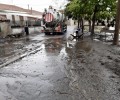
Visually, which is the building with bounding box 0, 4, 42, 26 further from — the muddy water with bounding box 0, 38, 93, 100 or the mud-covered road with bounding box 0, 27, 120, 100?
the mud-covered road with bounding box 0, 27, 120, 100

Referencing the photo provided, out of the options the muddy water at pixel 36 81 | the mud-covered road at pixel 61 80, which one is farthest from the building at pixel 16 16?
the mud-covered road at pixel 61 80

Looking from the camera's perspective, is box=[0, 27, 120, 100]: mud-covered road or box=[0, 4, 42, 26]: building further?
box=[0, 4, 42, 26]: building

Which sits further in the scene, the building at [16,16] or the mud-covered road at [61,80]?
the building at [16,16]

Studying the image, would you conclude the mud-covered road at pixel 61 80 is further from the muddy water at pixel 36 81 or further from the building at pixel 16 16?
the building at pixel 16 16

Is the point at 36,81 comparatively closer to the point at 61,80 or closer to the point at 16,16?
the point at 61,80

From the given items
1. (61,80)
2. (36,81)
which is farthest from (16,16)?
(61,80)

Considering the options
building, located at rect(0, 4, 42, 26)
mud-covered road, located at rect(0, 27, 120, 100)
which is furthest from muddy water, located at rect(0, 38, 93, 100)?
building, located at rect(0, 4, 42, 26)

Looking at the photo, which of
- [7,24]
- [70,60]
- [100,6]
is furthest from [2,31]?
[70,60]

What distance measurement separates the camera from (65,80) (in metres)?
7.93

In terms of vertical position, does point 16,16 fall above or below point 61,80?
above

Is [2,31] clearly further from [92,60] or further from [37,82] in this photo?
[37,82]

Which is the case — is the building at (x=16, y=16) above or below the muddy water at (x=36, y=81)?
above

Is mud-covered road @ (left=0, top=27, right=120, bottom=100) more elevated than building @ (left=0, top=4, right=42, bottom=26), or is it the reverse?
building @ (left=0, top=4, right=42, bottom=26)

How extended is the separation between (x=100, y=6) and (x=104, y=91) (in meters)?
18.7
